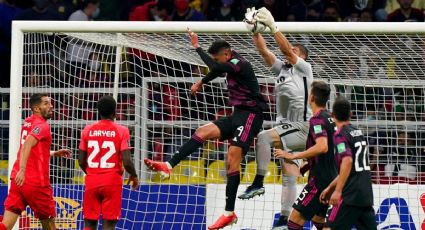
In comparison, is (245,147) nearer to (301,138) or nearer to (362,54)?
(301,138)

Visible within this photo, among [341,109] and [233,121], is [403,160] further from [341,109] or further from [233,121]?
[341,109]

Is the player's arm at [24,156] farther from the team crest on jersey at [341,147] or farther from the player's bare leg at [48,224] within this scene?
the team crest on jersey at [341,147]

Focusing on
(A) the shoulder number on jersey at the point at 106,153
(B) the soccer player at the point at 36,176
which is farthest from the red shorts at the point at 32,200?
(A) the shoulder number on jersey at the point at 106,153

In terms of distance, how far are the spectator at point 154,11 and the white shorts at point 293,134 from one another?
5.36m

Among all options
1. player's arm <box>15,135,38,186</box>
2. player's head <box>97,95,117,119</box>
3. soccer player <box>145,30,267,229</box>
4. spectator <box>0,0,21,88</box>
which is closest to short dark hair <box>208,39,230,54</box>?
soccer player <box>145,30,267,229</box>

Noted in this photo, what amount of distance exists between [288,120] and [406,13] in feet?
17.5

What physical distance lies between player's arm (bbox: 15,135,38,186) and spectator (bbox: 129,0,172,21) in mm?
5347

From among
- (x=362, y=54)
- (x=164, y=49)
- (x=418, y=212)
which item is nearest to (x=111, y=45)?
(x=164, y=49)

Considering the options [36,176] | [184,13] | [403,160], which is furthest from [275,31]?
[184,13]

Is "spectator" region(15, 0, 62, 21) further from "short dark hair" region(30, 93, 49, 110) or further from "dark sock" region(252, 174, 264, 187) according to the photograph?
"dark sock" region(252, 174, 264, 187)

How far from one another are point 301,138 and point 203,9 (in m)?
6.14

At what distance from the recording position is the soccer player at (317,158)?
44.9ft

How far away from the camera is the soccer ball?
14.5 metres

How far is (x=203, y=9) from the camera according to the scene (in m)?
20.7
